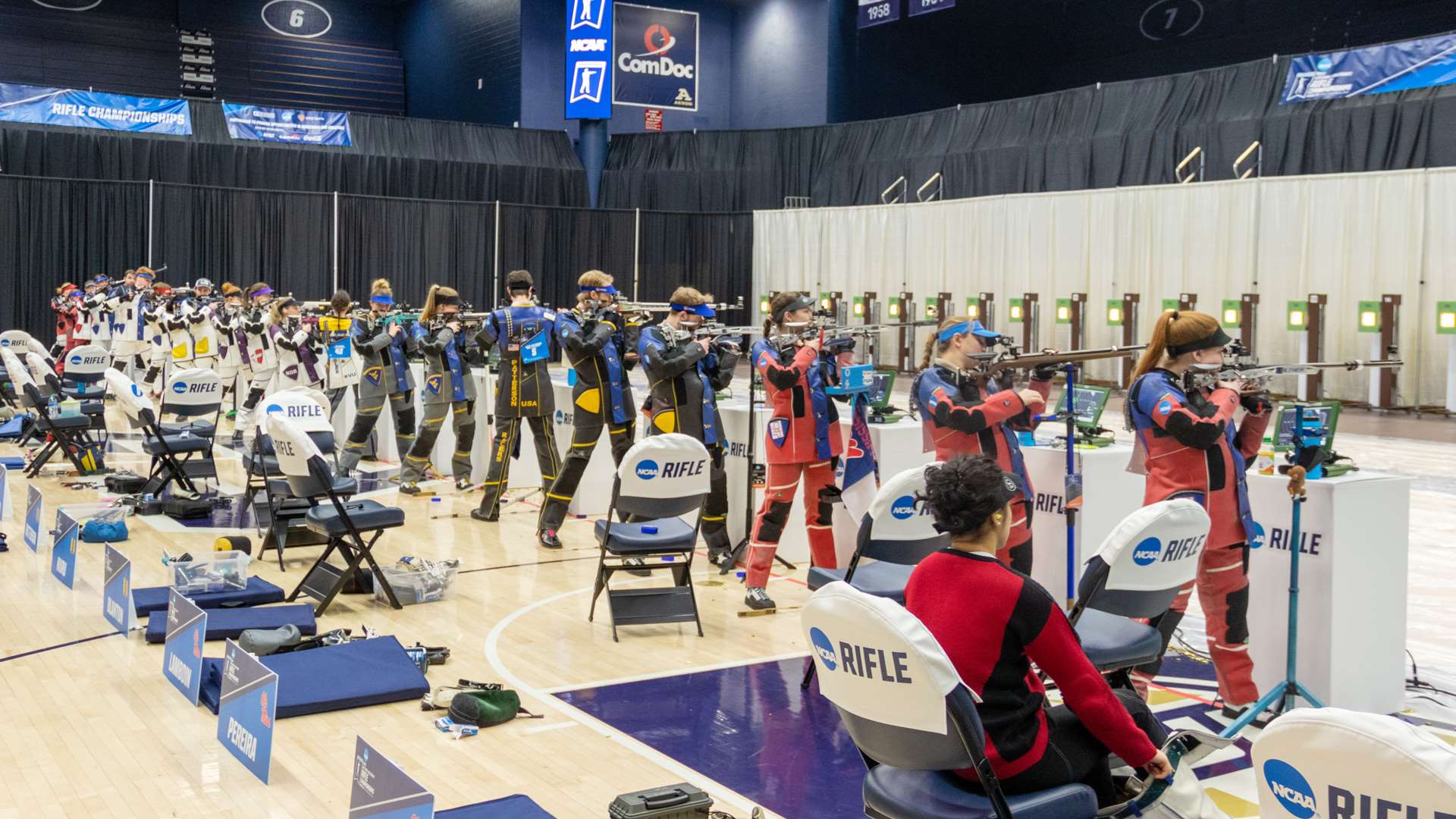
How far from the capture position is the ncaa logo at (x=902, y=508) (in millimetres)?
5332

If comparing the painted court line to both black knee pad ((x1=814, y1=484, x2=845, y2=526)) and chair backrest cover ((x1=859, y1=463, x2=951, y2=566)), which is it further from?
chair backrest cover ((x1=859, y1=463, x2=951, y2=566))

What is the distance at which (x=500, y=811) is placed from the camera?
4.19 metres

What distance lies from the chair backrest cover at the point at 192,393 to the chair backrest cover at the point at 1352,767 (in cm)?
970

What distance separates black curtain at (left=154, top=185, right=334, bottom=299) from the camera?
2314cm

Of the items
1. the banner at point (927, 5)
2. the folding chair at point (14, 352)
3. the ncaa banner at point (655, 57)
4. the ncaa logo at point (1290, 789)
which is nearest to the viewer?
the ncaa logo at point (1290, 789)

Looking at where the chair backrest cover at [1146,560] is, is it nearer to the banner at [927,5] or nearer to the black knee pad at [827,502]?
the black knee pad at [827,502]

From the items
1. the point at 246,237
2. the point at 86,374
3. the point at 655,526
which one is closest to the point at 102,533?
the point at 655,526

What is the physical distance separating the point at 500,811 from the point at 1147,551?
2.23m

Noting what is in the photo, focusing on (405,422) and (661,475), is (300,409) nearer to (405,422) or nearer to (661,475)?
(661,475)

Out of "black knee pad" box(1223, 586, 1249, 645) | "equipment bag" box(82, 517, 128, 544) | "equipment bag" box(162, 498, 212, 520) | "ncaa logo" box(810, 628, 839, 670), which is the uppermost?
"ncaa logo" box(810, 628, 839, 670)

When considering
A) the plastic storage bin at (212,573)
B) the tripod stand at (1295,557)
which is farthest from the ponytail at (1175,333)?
the plastic storage bin at (212,573)

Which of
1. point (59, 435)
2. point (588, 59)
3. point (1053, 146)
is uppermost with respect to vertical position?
point (588, 59)

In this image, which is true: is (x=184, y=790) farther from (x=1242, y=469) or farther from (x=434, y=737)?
(x=1242, y=469)

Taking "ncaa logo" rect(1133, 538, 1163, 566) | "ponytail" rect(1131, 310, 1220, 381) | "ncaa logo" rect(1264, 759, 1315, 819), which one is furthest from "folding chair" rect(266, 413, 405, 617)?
"ncaa logo" rect(1264, 759, 1315, 819)
